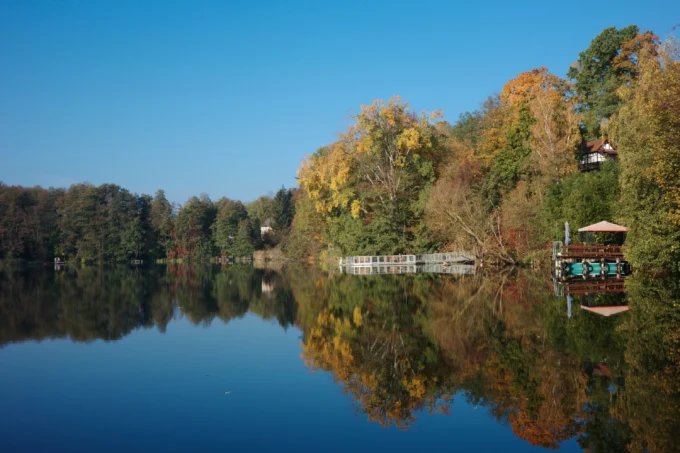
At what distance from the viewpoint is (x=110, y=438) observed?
788 cm

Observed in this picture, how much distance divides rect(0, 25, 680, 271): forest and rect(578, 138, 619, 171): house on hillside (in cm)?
129

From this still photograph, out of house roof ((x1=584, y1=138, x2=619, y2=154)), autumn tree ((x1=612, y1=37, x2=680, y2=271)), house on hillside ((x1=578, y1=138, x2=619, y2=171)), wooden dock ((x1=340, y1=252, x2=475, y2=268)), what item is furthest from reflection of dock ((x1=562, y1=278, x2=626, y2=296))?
house roof ((x1=584, y1=138, x2=619, y2=154))

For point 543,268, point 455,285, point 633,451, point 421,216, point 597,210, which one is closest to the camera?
point 633,451

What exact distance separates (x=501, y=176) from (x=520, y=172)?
4.89 feet

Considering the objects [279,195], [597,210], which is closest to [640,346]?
[597,210]

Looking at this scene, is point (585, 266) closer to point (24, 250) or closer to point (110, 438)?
point (110, 438)

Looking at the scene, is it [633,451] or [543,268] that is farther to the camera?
[543,268]

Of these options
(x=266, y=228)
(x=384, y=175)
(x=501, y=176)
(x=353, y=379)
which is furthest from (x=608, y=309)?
(x=266, y=228)

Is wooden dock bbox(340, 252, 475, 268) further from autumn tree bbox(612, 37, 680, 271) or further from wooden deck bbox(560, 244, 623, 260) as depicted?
autumn tree bbox(612, 37, 680, 271)

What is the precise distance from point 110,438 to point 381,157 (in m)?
43.5

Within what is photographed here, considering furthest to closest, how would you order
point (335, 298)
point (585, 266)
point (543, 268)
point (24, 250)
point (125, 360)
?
point (24, 250) → point (543, 268) → point (585, 266) → point (335, 298) → point (125, 360)

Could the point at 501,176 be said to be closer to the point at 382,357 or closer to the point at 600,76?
the point at 600,76

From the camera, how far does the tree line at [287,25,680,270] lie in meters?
32.4

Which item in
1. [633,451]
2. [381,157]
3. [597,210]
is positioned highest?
[381,157]
